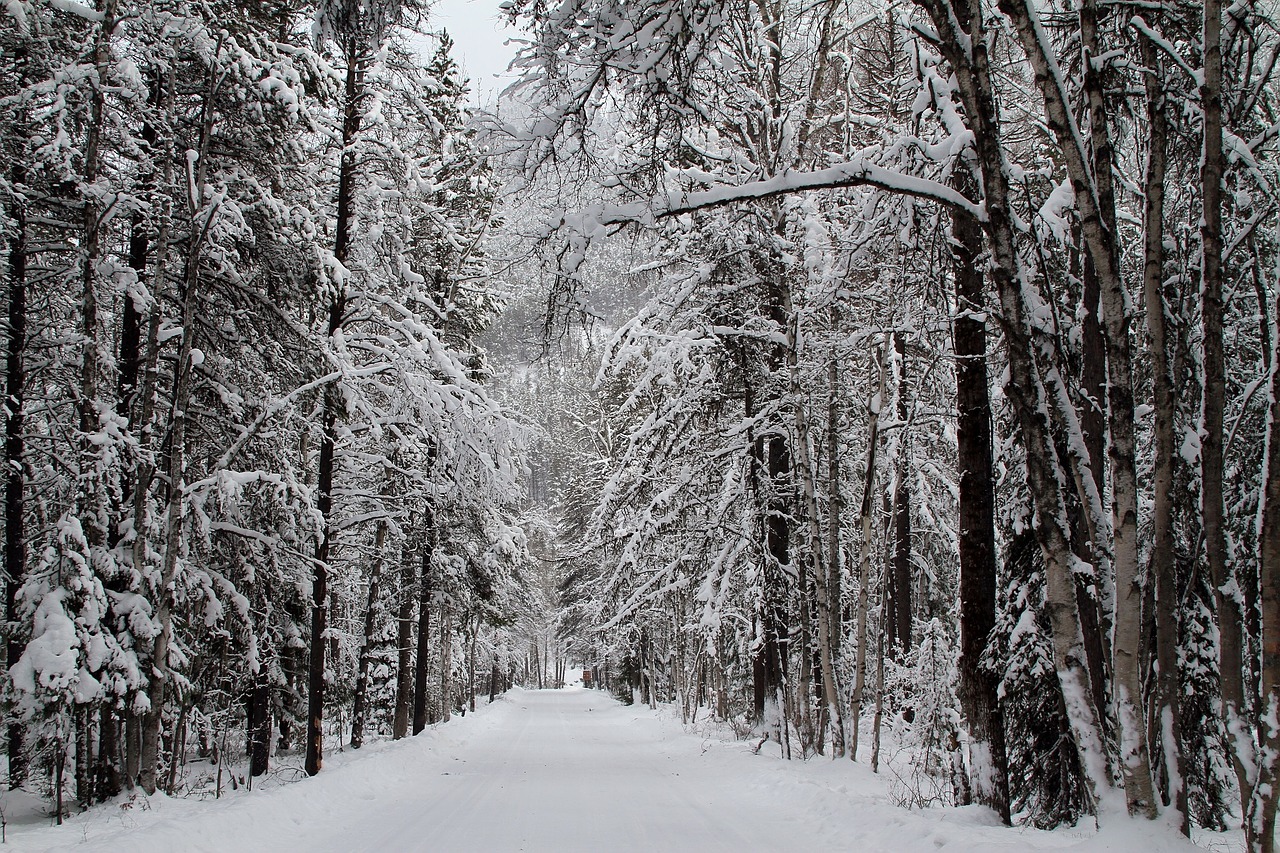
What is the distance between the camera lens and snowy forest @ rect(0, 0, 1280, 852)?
188 inches

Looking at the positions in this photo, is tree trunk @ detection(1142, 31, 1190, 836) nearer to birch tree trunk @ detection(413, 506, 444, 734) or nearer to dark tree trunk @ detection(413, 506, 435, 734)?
birch tree trunk @ detection(413, 506, 444, 734)

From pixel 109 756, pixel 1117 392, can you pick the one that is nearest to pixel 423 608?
pixel 109 756

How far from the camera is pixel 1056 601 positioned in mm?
4617

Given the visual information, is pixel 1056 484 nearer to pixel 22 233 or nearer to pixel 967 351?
pixel 967 351

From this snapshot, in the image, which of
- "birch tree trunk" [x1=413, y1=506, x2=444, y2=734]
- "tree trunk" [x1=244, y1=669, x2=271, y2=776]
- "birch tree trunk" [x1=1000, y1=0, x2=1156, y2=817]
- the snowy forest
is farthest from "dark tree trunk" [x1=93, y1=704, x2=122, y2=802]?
"birch tree trunk" [x1=1000, y1=0, x2=1156, y2=817]

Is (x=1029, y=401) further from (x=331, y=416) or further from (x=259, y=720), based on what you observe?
(x=259, y=720)

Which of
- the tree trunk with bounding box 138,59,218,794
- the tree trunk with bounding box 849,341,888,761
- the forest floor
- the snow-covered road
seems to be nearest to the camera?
the forest floor

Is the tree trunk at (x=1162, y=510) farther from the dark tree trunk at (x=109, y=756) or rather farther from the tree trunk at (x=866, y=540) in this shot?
the dark tree trunk at (x=109, y=756)

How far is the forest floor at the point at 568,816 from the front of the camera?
6.29 metres

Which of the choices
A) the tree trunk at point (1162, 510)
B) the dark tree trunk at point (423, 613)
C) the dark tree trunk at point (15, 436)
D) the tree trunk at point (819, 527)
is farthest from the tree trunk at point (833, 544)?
the dark tree trunk at point (15, 436)

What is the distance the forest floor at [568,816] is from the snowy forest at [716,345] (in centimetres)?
60

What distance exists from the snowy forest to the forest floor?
60 centimetres

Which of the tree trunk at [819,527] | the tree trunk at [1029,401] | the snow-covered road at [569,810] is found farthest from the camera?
the tree trunk at [819,527]

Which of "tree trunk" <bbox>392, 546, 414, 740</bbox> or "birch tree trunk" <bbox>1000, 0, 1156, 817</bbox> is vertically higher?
"birch tree trunk" <bbox>1000, 0, 1156, 817</bbox>
